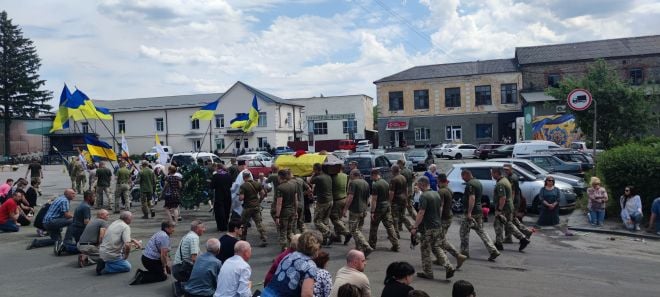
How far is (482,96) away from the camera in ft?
174

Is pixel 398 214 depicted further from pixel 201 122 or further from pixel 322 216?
pixel 201 122

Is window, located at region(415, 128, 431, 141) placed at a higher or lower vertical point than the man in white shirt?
higher

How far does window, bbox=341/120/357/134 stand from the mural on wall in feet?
80.4

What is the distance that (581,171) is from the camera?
2250 cm

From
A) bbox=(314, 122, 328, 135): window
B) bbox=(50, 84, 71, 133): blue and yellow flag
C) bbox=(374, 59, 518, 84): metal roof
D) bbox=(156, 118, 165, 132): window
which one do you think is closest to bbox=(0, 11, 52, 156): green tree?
bbox=(156, 118, 165, 132): window

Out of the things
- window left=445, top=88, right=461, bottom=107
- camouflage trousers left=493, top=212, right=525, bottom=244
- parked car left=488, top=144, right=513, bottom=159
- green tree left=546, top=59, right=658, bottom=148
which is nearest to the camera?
camouflage trousers left=493, top=212, right=525, bottom=244

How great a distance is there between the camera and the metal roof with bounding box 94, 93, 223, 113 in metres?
62.6

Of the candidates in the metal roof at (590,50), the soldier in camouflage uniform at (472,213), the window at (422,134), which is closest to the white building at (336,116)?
the window at (422,134)

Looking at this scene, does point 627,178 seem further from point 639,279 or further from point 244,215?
point 244,215

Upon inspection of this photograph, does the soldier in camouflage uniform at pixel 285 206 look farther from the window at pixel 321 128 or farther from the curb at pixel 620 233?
the window at pixel 321 128

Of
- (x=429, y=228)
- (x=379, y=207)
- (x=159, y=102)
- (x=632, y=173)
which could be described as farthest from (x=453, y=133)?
(x=429, y=228)

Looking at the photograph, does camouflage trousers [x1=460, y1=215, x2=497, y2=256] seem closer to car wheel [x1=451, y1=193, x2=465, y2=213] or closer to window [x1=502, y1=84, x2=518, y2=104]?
car wheel [x1=451, y1=193, x2=465, y2=213]

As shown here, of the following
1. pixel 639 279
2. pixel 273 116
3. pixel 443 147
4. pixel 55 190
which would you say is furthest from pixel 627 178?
pixel 273 116

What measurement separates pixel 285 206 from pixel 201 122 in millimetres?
52672
